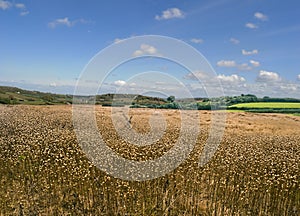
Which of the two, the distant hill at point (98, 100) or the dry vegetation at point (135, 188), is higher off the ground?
the distant hill at point (98, 100)

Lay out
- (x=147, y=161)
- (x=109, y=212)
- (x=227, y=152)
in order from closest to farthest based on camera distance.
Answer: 1. (x=109, y=212)
2. (x=147, y=161)
3. (x=227, y=152)

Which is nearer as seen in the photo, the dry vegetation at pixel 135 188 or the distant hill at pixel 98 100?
the dry vegetation at pixel 135 188

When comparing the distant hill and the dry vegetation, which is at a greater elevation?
the distant hill

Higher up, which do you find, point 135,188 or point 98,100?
point 98,100

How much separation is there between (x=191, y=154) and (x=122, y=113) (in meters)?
14.6

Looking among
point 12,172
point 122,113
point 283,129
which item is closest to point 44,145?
point 12,172

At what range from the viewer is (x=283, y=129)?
→ 105 ft

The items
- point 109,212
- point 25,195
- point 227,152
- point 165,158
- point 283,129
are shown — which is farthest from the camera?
point 283,129

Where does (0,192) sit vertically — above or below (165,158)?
below

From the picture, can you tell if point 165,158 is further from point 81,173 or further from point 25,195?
point 25,195

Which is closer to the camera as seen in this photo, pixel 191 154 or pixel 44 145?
pixel 44 145

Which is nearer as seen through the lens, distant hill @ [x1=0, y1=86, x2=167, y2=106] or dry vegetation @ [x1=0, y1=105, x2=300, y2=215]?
dry vegetation @ [x1=0, y1=105, x2=300, y2=215]

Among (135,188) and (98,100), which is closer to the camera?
(135,188)

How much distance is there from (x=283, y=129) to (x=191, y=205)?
83.3 ft
